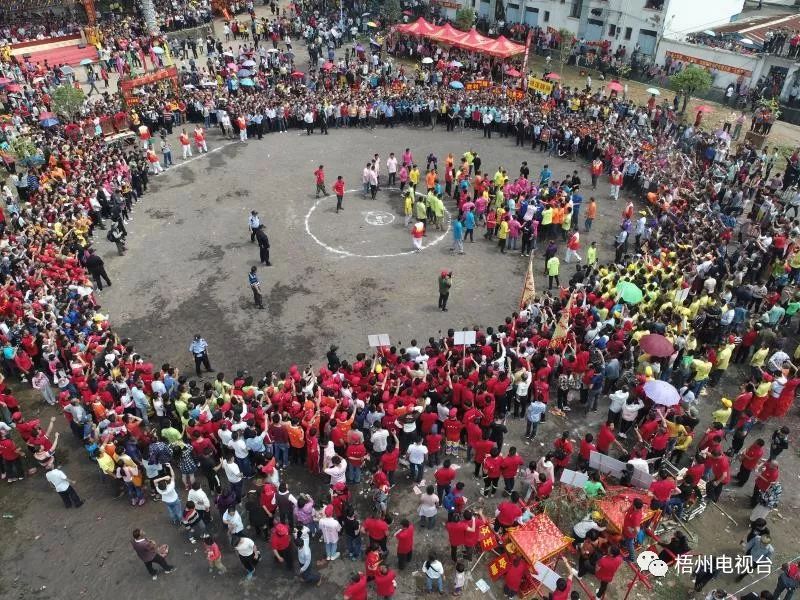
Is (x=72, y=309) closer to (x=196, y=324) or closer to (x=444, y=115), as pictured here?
(x=196, y=324)

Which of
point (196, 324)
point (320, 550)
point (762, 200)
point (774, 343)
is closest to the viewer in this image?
point (320, 550)

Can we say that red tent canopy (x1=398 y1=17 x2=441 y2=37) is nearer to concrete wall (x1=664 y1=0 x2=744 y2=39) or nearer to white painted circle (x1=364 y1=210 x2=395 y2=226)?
concrete wall (x1=664 y1=0 x2=744 y2=39)

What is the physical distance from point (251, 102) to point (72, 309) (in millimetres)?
19364

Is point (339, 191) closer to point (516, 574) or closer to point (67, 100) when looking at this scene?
point (67, 100)

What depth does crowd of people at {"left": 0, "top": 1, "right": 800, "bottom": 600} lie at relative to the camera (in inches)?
452

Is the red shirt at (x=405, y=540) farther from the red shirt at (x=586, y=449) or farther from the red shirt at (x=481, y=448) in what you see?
the red shirt at (x=586, y=449)

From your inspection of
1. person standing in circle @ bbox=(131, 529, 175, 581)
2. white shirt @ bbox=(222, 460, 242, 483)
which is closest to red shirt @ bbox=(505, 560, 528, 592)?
white shirt @ bbox=(222, 460, 242, 483)

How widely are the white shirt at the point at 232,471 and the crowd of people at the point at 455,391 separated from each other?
0.21ft

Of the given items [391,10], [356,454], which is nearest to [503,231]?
[356,454]

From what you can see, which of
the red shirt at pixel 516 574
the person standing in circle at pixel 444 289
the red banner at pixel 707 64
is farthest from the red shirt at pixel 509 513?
the red banner at pixel 707 64

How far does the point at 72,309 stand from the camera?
54.4 feet

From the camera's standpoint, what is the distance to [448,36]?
135 ft

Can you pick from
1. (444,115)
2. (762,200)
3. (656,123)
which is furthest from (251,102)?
(762,200)

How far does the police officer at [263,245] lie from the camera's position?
67.0 feet
